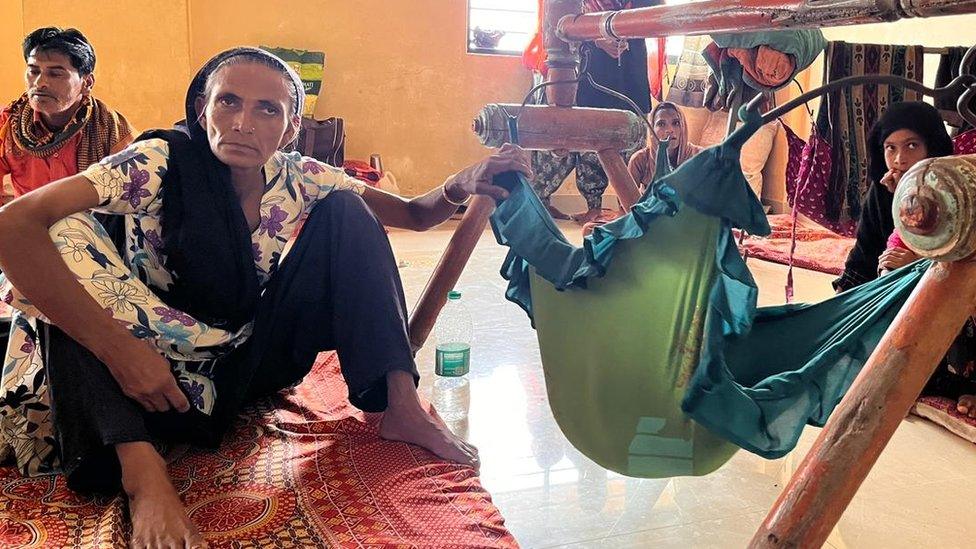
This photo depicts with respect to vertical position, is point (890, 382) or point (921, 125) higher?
point (921, 125)

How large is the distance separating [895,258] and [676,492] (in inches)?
33.5

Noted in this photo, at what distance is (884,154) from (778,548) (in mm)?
1612

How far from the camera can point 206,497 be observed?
127 cm

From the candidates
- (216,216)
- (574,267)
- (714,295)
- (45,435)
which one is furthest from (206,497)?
(714,295)

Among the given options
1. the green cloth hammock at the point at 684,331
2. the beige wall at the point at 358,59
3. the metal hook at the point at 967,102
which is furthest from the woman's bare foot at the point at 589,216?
the metal hook at the point at 967,102

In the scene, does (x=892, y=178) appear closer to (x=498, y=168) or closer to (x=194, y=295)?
(x=498, y=168)

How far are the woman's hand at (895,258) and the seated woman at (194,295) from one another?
1.01m

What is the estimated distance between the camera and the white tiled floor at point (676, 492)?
4.46 feet

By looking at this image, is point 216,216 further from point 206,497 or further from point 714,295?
point 714,295

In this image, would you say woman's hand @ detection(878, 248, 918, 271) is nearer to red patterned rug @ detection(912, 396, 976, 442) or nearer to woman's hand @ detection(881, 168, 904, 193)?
woman's hand @ detection(881, 168, 904, 193)

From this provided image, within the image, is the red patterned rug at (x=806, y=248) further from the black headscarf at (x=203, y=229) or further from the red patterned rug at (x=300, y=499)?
the black headscarf at (x=203, y=229)

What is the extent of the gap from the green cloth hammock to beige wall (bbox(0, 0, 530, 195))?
4019 millimetres

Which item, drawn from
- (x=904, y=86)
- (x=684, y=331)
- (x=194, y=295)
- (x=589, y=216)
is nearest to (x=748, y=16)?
(x=904, y=86)

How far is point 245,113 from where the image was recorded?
136cm
